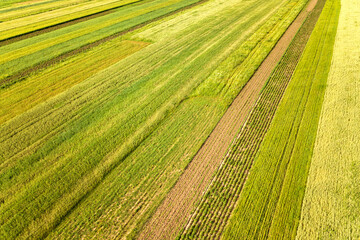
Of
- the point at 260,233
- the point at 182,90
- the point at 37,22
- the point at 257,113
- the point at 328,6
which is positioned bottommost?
the point at 260,233

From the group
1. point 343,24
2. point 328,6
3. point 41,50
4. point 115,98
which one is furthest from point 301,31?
point 41,50

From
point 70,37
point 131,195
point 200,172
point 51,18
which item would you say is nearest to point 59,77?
point 70,37

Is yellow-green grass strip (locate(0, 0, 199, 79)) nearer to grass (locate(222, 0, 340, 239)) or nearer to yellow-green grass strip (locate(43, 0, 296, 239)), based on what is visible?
yellow-green grass strip (locate(43, 0, 296, 239))

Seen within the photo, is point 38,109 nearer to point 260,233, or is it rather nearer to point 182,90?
point 182,90

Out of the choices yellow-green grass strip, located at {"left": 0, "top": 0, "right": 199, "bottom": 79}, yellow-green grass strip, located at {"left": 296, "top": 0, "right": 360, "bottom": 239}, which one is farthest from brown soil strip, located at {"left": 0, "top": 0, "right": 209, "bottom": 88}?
yellow-green grass strip, located at {"left": 296, "top": 0, "right": 360, "bottom": 239}

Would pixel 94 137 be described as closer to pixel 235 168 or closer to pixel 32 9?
pixel 235 168

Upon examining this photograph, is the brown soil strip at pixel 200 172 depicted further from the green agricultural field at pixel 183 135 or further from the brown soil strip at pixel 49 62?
the brown soil strip at pixel 49 62
